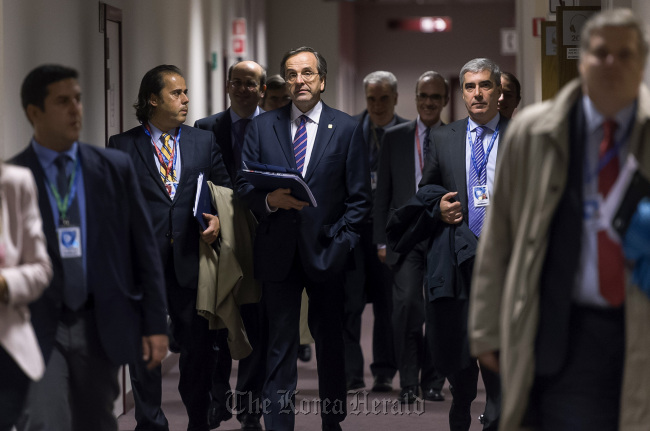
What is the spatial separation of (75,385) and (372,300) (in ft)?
13.4

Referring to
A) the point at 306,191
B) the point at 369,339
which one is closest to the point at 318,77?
the point at 306,191

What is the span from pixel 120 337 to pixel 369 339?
20.8ft

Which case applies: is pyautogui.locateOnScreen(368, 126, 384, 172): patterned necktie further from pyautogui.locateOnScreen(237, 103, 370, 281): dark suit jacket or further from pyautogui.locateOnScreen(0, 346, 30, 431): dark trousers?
pyautogui.locateOnScreen(0, 346, 30, 431): dark trousers

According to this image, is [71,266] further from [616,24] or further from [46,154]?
[616,24]

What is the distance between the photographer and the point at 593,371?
3.03 metres

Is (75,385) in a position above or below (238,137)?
below

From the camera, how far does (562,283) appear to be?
9.92 ft

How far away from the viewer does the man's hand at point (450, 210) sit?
4.98 meters

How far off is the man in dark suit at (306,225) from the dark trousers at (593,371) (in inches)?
91.8

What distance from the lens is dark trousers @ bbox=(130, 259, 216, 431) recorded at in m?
5.35

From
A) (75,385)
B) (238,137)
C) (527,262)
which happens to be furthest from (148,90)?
(527,262)

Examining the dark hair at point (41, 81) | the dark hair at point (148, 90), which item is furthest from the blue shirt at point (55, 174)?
the dark hair at point (148, 90)

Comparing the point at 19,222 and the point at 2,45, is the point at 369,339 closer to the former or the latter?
the point at 2,45

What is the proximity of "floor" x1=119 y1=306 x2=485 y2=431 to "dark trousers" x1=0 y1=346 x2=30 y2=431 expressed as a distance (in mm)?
2722
